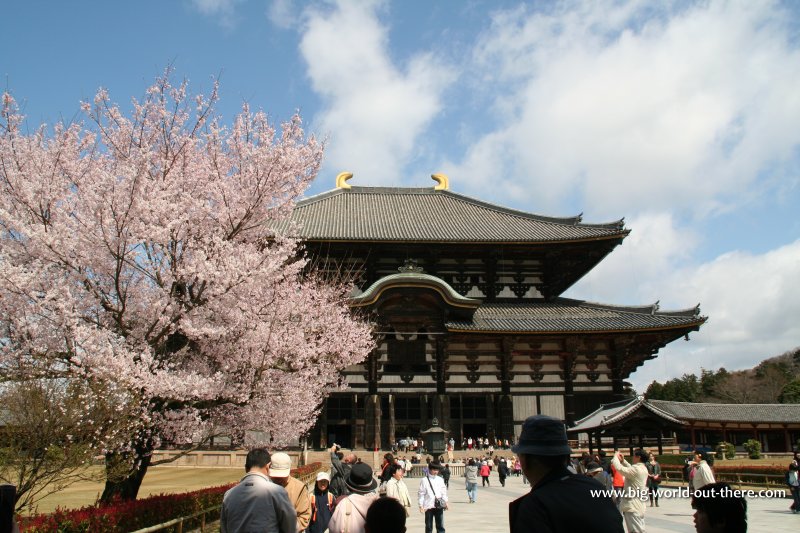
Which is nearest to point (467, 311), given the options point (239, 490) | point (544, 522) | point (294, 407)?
point (294, 407)

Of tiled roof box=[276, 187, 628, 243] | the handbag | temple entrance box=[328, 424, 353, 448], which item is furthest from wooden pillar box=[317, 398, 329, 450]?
the handbag

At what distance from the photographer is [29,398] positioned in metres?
11.2

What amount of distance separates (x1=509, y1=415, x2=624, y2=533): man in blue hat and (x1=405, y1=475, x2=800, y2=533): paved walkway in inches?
419

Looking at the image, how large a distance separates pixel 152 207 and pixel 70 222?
1.44 metres

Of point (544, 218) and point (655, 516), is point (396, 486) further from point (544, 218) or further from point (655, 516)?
point (544, 218)

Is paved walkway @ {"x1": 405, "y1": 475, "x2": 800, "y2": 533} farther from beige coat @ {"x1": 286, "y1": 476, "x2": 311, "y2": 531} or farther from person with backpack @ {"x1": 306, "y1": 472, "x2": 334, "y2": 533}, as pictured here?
beige coat @ {"x1": 286, "y1": 476, "x2": 311, "y2": 531}

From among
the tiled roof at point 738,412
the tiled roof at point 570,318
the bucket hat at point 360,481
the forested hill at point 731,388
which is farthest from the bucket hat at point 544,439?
the forested hill at point 731,388

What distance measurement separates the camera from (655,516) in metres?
15.1

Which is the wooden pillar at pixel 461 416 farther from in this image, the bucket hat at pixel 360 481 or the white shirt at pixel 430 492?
the bucket hat at pixel 360 481

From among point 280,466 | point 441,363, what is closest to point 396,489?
point 280,466

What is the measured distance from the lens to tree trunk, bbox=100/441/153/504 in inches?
439

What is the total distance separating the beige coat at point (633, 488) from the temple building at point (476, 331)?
19.0m

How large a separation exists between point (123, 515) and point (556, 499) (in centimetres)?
849

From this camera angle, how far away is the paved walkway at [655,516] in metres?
13.1
